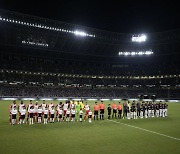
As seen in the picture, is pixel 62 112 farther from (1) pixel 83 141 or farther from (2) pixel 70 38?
(2) pixel 70 38

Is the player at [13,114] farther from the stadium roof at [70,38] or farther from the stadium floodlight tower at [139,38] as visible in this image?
the stadium floodlight tower at [139,38]

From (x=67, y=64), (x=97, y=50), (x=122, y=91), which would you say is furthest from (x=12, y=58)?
(x=122, y=91)

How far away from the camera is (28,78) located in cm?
6375

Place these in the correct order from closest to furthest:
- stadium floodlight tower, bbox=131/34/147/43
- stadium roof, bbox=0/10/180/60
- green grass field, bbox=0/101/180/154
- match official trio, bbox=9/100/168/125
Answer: green grass field, bbox=0/101/180/154, match official trio, bbox=9/100/168/125, stadium roof, bbox=0/10/180/60, stadium floodlight tower, bbox=131/34/147/43

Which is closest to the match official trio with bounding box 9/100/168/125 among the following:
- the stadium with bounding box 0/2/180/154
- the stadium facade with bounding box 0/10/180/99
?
the stadium with bounding box 0/2/180/154

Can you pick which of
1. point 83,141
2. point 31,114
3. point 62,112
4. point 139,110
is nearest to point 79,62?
point 139,110

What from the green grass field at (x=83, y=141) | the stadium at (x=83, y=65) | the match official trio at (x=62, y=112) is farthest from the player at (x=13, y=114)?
the stadium at (x=83, y=65)

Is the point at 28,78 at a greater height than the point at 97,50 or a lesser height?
lesser

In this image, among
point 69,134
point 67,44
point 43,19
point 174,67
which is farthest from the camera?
point 174,67

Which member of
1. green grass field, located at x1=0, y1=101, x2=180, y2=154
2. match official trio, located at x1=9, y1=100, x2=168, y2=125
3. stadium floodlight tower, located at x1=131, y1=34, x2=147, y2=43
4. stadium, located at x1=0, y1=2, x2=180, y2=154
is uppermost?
stadium floodlight tower, located at x1=131, y1=34, x2=147, y2=43

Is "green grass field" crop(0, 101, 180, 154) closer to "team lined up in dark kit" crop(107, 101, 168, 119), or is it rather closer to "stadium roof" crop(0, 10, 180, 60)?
"team lined up in dark kit" crop(107, 101, 168, 119)

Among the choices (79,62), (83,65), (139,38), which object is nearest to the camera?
(139,38)

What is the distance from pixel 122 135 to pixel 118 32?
48.8 m

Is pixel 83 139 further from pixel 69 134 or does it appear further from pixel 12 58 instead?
pixel 12 58
